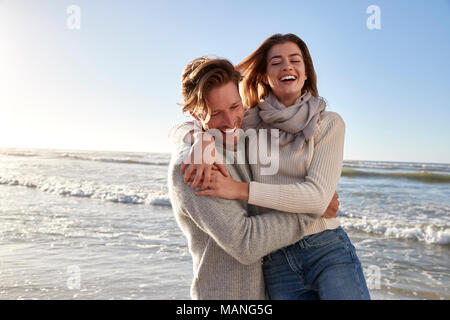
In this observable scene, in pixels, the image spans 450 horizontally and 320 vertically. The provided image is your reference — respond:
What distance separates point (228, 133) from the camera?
2.17 meters

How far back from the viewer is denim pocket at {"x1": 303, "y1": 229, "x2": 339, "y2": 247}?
217 cm

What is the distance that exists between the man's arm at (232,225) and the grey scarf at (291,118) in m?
0.61

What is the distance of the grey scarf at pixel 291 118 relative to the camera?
232 cm

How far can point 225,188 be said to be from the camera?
6.14 ft

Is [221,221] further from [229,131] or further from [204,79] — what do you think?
[204,79]

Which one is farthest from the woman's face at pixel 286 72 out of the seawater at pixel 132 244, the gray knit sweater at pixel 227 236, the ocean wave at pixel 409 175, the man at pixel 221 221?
the ocean wave at pixel 409 175

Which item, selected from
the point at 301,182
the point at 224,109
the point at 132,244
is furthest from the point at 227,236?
the point at 132,244

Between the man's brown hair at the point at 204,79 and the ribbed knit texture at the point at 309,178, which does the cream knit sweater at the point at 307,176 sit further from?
the man's brown hair at the point at 204,79

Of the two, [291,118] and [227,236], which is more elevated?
[291,118]

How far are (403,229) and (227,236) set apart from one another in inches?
253
